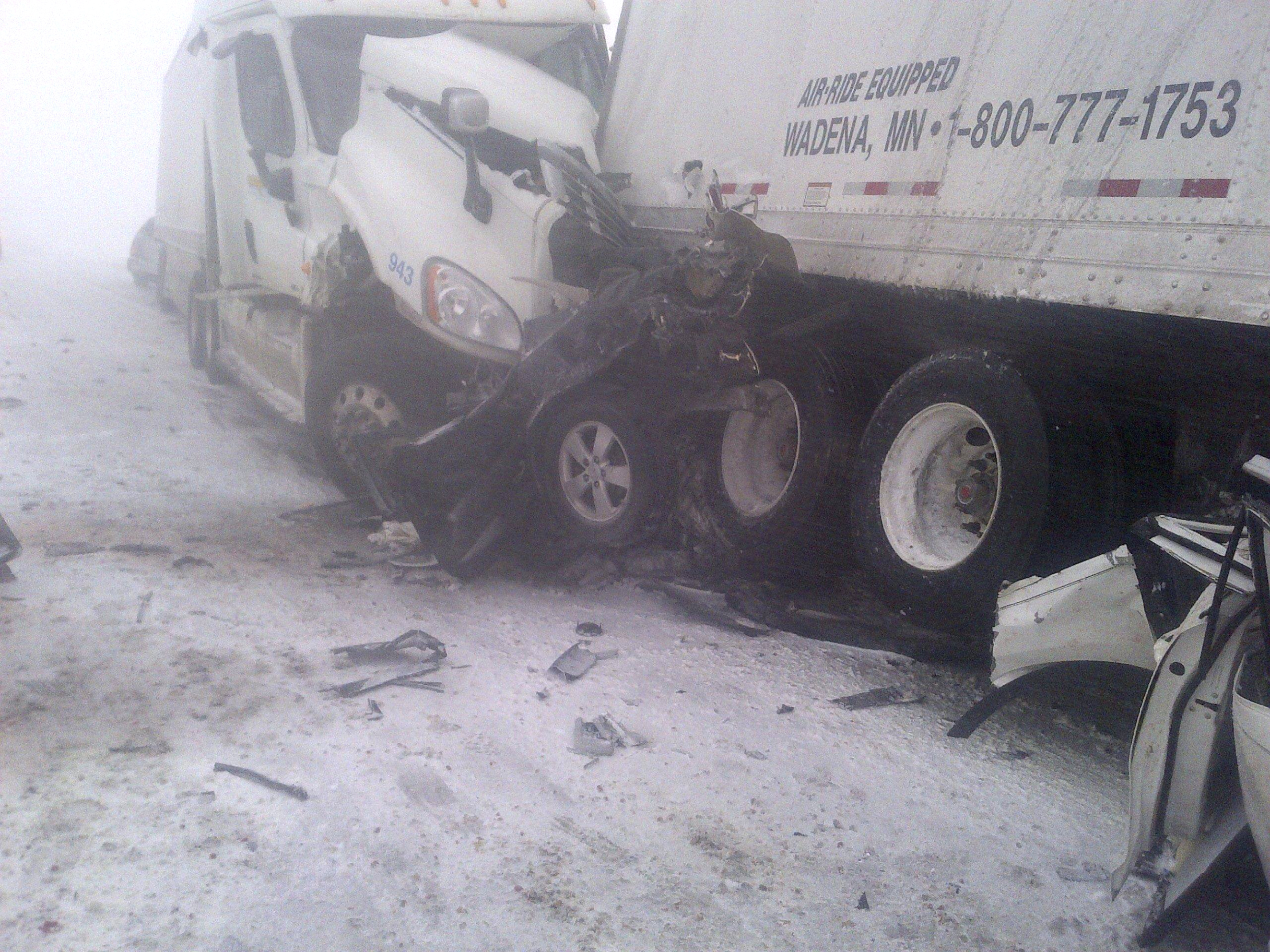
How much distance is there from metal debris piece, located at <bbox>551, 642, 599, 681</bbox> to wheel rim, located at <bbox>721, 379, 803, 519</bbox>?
1263 millimetres

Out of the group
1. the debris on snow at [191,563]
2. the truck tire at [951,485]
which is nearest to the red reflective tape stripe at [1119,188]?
the truck tire at [951,485]

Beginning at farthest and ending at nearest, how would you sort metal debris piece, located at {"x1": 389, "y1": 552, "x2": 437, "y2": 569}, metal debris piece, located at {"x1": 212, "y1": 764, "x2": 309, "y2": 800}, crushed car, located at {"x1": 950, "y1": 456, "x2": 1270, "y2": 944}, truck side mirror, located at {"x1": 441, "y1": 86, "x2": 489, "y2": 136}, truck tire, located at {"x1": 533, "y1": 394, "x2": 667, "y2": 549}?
truck side mirror, located at {"x1": 441, "y1": 86, "x2": 489, "y2": 136}, metal debris piece, located at {"x1": 389, "y1": 552, "x2": 437, "y2": 569}, truck tire, located at {"x1": 533, "y1": 394, "x2": 667, "y2": 549}, metal debris piece, located at {"x1": 212, "y1": 764, "x2": 309, "y2": 800}, crushed car, located at {"x1": 950, "y1": 456, "x2": 1270, "y2": 944}

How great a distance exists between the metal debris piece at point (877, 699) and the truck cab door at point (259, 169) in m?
4.76

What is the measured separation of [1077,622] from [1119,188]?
5.24ft

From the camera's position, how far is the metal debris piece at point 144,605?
169 inches

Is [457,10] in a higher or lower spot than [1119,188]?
higher

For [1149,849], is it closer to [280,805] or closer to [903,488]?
[903,488]

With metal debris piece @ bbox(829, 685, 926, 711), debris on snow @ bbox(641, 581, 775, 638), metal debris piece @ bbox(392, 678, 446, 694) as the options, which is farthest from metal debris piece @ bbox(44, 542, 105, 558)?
metal debris piece @ bbox(829, 685, 926, 711)

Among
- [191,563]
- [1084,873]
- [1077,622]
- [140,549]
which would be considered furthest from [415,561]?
[1084,873]

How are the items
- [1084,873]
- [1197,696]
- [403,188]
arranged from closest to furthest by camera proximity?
1. [1197,696]
2. [1084,873]
3. [403,188]

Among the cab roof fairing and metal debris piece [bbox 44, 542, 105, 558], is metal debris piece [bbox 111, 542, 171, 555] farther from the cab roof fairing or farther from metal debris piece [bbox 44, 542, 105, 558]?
the cab roof fairing

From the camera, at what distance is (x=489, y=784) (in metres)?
3.32

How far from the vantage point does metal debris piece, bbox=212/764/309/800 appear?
124 inches

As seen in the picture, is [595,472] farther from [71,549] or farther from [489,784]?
[71,549]
